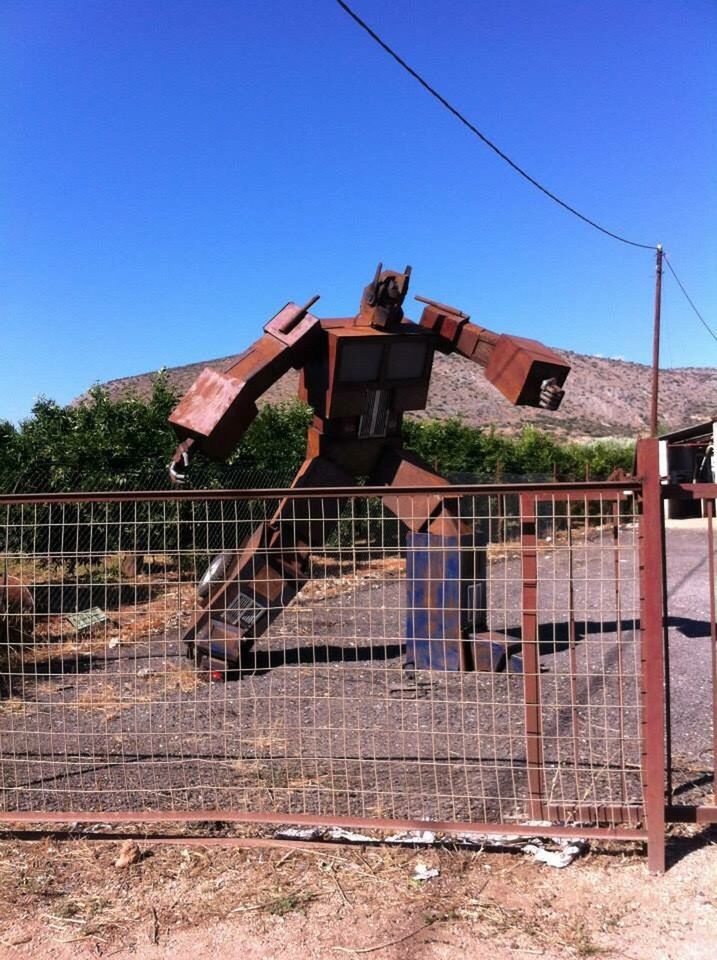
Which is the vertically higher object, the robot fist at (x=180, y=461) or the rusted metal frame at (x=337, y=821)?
the robot fist at (x=180, y=461)

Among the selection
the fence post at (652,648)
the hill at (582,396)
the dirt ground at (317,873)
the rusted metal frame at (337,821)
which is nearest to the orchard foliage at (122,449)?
the dirt ground at (317,873)

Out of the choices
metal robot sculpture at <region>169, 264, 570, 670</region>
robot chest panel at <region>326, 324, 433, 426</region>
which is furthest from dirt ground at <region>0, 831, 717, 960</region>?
robot chest panel at <region>326, 324, 433, 426</region>

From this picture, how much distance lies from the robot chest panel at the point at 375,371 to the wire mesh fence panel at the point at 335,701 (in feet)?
2.56

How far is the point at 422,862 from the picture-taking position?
296 cm

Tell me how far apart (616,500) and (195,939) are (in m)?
2.14

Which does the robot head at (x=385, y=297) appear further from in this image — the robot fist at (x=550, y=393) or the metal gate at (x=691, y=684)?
the metal gate at (x=691, y=684)

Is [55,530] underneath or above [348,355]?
underneath

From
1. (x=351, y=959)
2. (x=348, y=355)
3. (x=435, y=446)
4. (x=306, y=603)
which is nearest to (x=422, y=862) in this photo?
(x=351, y=959)

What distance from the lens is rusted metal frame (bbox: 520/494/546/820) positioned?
3102 millimetres

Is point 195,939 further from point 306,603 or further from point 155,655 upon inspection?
point 306,603

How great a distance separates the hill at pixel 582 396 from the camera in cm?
5456

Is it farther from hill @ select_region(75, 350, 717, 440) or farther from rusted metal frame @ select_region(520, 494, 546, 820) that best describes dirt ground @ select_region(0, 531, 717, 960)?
hill @ select_region(75, 350, 717, 440)

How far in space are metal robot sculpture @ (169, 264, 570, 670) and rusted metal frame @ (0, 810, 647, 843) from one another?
2.33 m

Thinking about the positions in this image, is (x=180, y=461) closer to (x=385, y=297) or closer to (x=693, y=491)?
(x=385, y=297)
